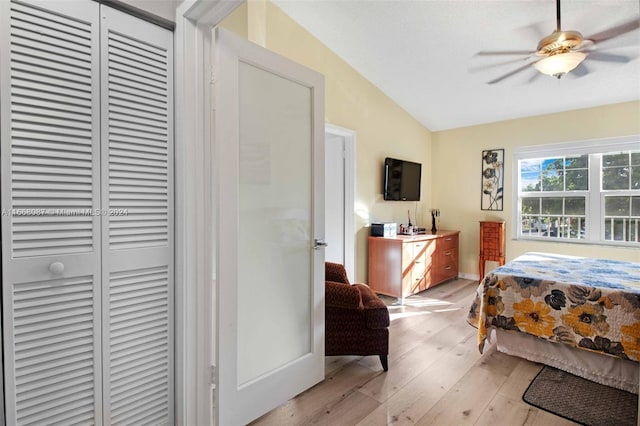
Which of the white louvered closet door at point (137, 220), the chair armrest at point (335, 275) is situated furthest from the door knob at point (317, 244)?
the white louvered closet door at point (137, 220)

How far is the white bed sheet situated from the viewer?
2.03 meters

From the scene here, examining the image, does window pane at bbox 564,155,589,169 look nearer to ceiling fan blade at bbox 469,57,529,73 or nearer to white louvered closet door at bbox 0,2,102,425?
ceiling fan blade at bbox 469,57,529,73

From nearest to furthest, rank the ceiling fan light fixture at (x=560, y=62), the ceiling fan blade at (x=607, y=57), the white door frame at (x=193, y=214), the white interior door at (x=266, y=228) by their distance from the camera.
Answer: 1. the white door frame at (x=193, y=214)
2. the white interior door at (x=266, y=228)
3. the ceiling fan light fixture at (x=560, y=62)
4. the ceiling fan blade at (x=607, y=57)

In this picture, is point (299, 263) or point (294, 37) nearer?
point (299, 263)

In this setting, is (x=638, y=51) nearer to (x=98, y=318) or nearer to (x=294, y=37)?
(x=294, y=37)

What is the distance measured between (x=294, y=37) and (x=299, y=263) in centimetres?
237

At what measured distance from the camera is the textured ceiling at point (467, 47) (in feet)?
8.39

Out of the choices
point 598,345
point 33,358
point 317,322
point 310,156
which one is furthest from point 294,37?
point 598,345

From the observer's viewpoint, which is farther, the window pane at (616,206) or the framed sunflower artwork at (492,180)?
the framed sunflower artwork at (492,180)

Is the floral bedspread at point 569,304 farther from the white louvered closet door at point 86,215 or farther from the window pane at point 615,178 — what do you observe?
the white louvered closet door at point 86,215

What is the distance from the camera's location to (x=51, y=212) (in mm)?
1191

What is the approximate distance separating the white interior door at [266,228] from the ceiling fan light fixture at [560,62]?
1645 mm

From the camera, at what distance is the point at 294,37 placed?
320cm

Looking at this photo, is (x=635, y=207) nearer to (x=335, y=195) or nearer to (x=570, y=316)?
(x=570, y=316)
